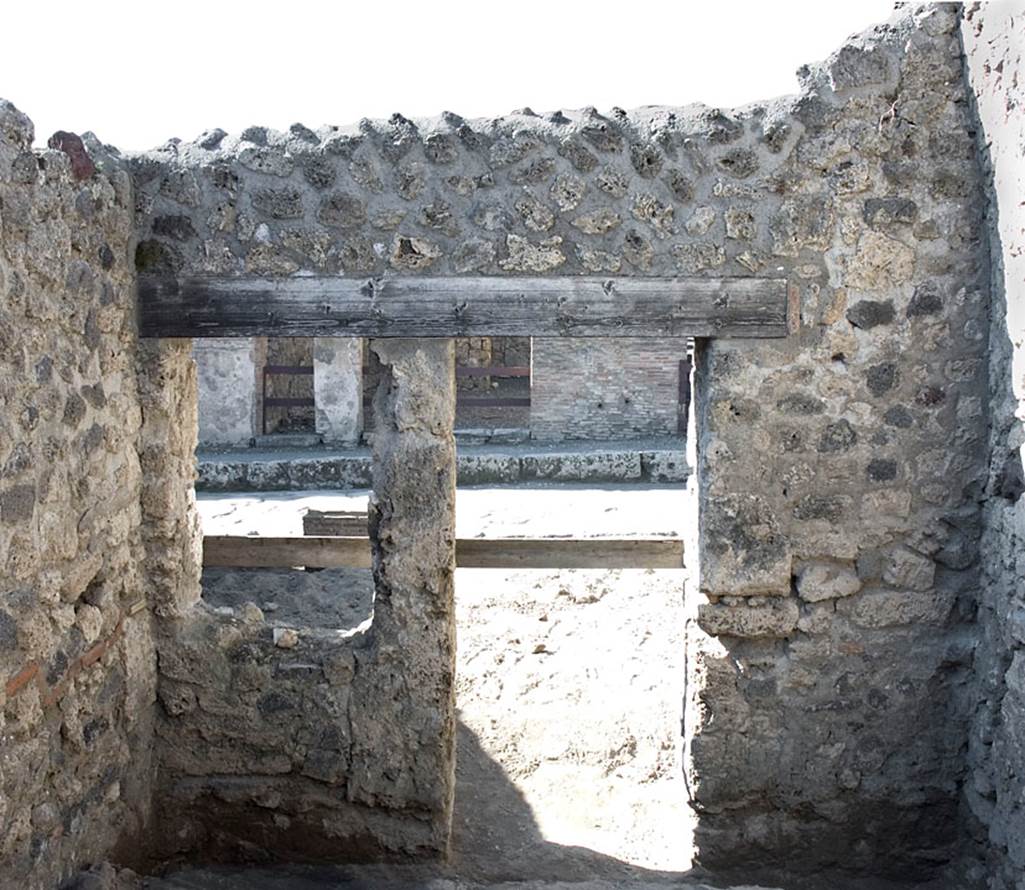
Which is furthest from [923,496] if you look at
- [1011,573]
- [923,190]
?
[923,190]

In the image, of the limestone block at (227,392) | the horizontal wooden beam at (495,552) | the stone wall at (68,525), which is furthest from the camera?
the limestone block at (227,392)

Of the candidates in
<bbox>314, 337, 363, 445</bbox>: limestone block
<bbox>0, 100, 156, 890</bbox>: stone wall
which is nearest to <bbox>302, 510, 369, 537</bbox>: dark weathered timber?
<bbox>0, 100, 156, 890</bbox>: stone wall

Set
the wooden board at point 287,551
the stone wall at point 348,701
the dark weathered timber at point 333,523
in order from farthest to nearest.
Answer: the dark weathered timber at point 333,523
the wooden board at point 287,551
the stone wall at point 348,701

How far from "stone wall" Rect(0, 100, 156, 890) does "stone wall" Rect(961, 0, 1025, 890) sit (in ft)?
10.9

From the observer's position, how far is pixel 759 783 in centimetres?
442

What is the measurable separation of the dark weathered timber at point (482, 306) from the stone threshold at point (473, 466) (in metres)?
7.56

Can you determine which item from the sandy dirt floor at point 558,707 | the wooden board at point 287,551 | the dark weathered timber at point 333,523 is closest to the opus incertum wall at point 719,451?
the sandy dirt floor at point 558,707

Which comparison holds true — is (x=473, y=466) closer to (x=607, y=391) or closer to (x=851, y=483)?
(x=607, y=391)

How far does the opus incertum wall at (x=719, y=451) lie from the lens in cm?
407

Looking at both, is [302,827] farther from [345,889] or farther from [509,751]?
[509,751]

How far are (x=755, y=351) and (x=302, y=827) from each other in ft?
9.29

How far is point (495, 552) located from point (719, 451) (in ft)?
4.68

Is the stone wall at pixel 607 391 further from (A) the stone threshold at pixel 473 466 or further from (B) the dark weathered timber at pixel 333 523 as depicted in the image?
(B) the dark weathered timber at pixel 333 523

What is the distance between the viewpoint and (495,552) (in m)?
5.14
